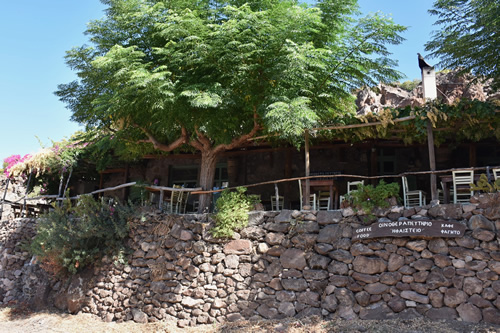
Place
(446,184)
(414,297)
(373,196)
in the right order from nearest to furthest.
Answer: (414,297), (373,196), (446,184)

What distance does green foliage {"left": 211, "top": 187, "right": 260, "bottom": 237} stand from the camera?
8727mm

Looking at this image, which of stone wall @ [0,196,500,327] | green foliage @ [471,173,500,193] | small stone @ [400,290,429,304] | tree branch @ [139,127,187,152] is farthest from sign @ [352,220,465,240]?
tree branch @ [139,127,187,152]

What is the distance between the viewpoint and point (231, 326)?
7.88 m

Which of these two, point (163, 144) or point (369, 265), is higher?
point (163, 144)

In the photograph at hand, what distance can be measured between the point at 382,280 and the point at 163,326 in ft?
14.1

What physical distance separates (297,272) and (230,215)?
180cm

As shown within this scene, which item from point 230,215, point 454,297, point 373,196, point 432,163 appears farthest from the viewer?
point 230,215

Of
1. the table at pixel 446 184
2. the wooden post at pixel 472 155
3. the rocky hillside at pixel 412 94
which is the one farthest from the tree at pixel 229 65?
the rocky hillside at pixel 412 94

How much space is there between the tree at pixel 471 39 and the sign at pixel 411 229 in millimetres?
4241

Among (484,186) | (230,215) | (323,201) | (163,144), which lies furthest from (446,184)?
(163,144)

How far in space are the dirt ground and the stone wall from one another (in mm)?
202

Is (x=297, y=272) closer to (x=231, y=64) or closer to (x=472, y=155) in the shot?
(x=231, y=64)

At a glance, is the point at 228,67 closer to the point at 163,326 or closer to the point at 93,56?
the point at 93,56

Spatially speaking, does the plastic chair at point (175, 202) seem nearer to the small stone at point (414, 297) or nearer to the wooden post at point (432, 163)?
the small stone at point (414, 297)
